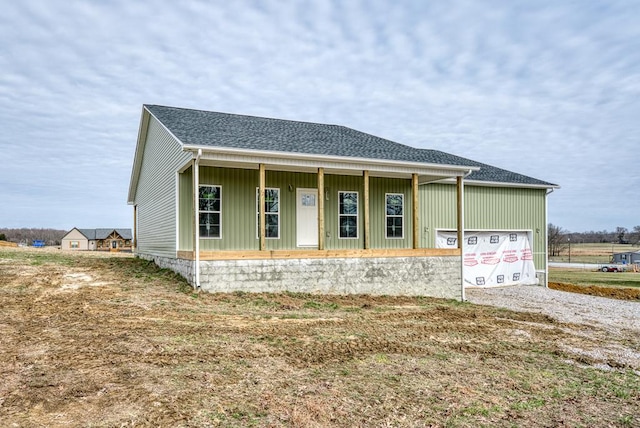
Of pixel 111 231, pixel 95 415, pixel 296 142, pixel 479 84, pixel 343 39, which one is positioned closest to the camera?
pixel 95 415

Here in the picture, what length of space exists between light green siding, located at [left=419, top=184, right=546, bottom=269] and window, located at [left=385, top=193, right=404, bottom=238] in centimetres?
94

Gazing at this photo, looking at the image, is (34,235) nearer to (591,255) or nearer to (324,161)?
(591,255)

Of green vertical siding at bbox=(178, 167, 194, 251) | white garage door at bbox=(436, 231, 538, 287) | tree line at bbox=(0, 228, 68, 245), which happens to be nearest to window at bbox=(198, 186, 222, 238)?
green vertical siding at bbox=(178, 167, 194, 251)

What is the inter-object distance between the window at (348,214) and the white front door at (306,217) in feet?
2.98

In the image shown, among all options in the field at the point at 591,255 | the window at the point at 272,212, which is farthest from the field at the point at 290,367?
the field at the point at 591,255

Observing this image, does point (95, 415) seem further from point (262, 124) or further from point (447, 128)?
point (447, 128)

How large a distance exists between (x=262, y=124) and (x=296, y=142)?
2843 mm

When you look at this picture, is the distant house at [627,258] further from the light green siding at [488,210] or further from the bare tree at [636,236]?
→ the light green siding at [488,210]

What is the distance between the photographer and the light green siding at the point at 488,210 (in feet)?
53.3

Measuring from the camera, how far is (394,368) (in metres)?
5.45

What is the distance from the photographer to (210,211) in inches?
505

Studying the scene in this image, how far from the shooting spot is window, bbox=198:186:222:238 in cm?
1277

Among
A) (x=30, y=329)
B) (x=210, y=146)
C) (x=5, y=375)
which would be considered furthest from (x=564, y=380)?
(x=210, y=146)

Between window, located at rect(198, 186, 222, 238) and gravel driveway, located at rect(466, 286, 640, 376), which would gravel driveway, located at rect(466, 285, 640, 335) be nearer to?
gravel driveway, located at rect(466, 286, 640, 376)
